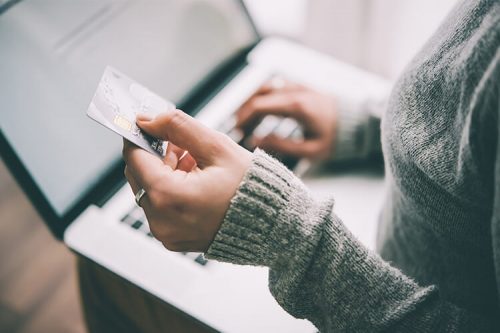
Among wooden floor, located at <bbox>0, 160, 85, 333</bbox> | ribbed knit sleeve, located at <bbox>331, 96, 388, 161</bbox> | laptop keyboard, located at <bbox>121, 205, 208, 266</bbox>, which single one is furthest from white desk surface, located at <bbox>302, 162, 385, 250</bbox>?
wooden floor, located at <bbox>0, 160, 85, 333</bbox>

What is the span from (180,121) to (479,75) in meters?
0.26

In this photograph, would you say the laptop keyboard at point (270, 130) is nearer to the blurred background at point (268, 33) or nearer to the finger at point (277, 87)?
the finger at point (277, 87)

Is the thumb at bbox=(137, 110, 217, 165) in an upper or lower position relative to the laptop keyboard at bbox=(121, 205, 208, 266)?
upper

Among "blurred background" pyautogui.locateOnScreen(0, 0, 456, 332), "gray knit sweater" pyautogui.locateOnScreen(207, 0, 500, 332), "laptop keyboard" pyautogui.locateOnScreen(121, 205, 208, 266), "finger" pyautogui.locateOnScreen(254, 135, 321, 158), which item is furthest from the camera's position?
"blurred background" pyautogui.locateOnScreen(0, 0, 456, 332)

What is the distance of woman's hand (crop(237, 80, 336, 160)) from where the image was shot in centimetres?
77

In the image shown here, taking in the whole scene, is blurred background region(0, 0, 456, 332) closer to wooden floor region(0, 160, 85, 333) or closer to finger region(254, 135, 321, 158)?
wooden floor region(0, 160, 85, 333)

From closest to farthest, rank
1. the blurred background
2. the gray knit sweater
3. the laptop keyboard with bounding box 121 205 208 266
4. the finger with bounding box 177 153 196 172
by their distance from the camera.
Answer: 1. the gray knit sweater
2. the finger with bounding box 177 153 196 172
3. the laptop keyboard with bounding box 121 205 208 266
4. the blurred background

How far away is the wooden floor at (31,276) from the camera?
1.12 metres

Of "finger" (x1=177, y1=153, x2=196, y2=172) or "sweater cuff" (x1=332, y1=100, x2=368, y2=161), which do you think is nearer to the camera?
"finger" (x1=177, y1=153, x2=196, y2=172)

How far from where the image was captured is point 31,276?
1180 millimetres

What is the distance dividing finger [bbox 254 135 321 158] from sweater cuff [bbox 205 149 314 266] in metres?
0.31

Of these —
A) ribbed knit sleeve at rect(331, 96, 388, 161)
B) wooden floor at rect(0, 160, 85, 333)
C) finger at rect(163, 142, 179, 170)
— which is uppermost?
ribbed knit sleeve at rect(331, 96, 388, 161)

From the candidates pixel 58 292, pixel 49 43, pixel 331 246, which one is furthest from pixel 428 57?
pixel 58 292

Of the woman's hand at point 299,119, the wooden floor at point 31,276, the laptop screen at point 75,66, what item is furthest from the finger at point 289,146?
the wooden floor at point 31,276
